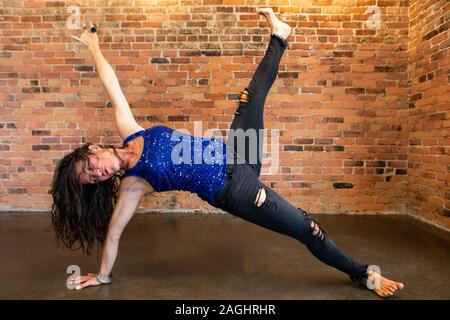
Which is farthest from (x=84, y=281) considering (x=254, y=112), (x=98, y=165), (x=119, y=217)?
(x=254, y=112)

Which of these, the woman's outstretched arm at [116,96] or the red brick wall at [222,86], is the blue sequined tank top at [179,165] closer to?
the woman's outstretched arm at [116,96]

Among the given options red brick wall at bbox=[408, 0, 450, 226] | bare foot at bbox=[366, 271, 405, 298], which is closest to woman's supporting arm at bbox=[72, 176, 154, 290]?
bare foot at bbox=[366, 271, 405, 298]

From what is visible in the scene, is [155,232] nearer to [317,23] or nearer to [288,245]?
[288,245]

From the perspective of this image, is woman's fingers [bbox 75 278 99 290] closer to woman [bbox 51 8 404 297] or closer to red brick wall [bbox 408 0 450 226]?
woman [bbox 51 8 404 297]

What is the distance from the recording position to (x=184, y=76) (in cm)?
358

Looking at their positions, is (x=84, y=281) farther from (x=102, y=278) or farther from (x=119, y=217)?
(x=119, y=217)

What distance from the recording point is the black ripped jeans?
1.80 m

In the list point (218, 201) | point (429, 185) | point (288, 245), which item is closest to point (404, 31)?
point (429, 185)

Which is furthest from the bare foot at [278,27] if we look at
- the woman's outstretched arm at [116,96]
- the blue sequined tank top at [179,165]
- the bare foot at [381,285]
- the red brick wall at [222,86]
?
the red brick wall at [222,86]

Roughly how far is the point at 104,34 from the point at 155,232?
2.11 metres

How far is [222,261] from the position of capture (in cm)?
233

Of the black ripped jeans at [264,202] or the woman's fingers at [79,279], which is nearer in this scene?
the black ripped jeans at [264,202]

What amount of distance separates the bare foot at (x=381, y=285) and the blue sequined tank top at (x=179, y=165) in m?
0.97

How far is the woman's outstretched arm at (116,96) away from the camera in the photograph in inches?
76.4
